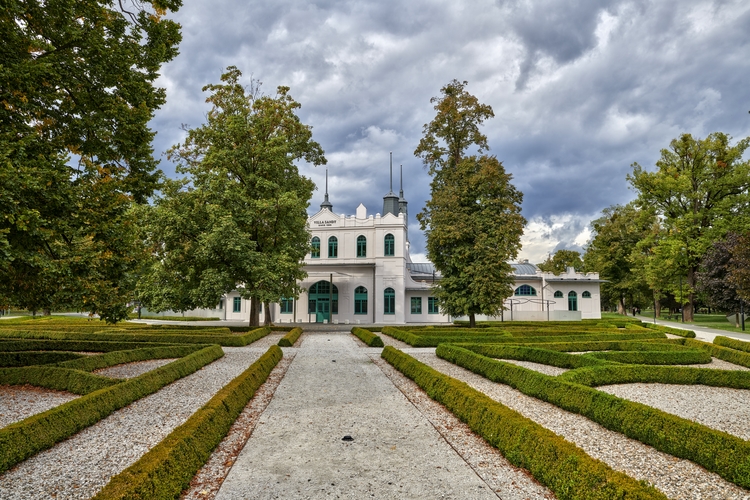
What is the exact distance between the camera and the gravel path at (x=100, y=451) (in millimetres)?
4730

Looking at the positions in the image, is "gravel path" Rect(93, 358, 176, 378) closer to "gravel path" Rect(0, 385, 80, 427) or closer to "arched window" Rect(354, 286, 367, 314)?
"gravel path" Rect(0, 385, 80, 427)

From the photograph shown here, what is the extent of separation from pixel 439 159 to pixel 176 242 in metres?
18.2

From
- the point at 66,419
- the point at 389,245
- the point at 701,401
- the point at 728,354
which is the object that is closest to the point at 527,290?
the point at 389,245

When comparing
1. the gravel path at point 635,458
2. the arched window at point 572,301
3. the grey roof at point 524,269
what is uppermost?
the grey roof at point 524,269

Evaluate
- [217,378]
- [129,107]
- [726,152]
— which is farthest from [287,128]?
[726,152]

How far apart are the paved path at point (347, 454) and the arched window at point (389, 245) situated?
2789 centimetres

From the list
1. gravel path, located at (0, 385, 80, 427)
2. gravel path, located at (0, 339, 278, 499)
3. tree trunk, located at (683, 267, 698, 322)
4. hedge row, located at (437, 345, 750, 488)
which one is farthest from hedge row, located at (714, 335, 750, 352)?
tree trunk, located at (683, 267, 698, 322)

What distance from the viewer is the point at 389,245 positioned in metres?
37.7

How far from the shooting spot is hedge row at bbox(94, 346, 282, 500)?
4.12 metres

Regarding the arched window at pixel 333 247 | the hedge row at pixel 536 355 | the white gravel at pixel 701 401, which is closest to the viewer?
the white gravel at pixel 701 401

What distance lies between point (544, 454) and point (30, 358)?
12.3 meters

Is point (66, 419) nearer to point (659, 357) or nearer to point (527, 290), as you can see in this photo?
point (659, 357)

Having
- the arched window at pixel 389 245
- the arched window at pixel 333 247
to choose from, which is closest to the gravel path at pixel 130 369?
the arched window at pixel 333 247

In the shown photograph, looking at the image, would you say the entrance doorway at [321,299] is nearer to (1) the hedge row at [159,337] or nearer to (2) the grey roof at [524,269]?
(2) the grey roof at [524,269]
